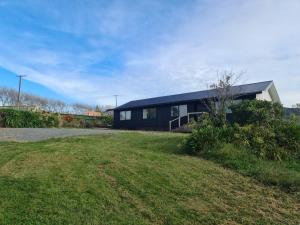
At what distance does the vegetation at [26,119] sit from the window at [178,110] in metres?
10.0

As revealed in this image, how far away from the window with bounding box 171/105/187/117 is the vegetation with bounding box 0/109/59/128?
32.8 ft

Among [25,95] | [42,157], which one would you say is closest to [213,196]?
[42,157]

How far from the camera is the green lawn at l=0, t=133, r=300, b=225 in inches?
167

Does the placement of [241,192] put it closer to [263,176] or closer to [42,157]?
[263,176]

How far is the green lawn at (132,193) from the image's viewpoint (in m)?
4.23

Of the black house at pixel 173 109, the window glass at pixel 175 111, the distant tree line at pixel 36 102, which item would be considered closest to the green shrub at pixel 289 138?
the black house at pixel 173 109

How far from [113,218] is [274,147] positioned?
5178mm

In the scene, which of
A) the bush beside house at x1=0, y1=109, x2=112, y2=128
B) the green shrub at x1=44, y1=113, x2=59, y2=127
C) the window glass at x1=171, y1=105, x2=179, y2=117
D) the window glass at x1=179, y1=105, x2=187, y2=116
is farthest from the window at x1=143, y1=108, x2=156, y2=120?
the green shrub at x1=44, y1=113, x2=59, y2=127

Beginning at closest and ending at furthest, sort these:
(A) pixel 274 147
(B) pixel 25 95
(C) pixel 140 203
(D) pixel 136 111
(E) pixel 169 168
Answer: (C) pixel 140 203
(E) pixel 169 168
(A) pixel 274 147
(D) pixel 136 111
(B) pixel 25 95

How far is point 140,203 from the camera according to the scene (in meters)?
4.67

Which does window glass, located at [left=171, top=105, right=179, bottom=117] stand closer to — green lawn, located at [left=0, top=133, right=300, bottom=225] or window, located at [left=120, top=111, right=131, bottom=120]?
window, located at [left=120, top=111, right=131, bottom=120]

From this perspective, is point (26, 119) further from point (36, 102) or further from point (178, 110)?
A: point (36, 102)

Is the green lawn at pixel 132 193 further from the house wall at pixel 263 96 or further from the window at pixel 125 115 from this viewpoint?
the window at pixel 125 115

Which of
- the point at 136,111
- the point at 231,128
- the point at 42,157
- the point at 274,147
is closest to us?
the point at 42,157
